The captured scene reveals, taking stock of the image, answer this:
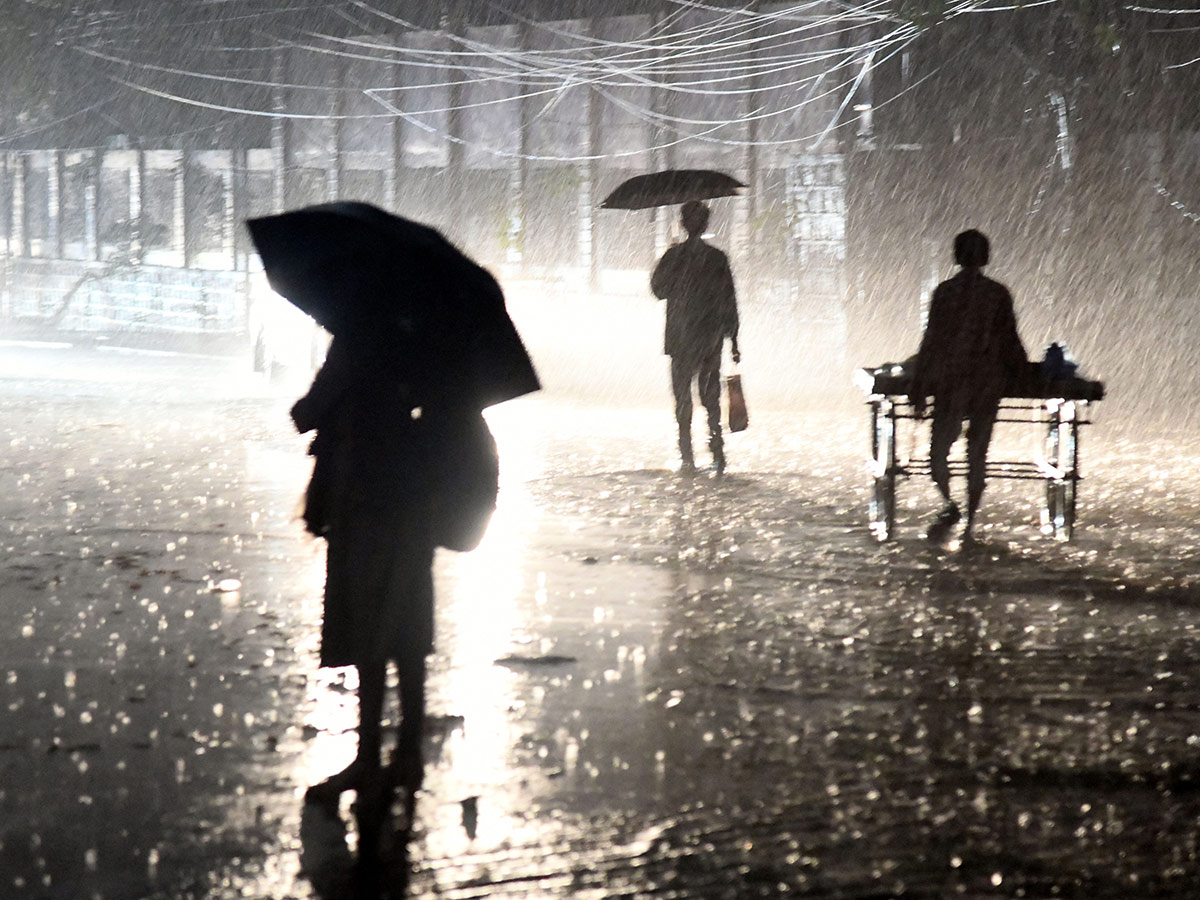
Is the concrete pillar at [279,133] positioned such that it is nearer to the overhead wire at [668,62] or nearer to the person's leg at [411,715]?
the overhead wire at [668,62]

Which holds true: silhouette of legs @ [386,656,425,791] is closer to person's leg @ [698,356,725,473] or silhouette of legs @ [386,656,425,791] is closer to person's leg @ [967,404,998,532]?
person's leg @ [967,404,998,532]

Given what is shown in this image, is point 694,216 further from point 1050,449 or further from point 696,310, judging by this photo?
point 1050,449

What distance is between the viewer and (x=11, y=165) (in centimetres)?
3938

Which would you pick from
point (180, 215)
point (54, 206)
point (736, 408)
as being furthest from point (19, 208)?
point (736, 408)

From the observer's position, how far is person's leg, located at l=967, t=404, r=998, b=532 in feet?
31.5

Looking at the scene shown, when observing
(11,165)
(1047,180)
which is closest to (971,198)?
(1047,180)

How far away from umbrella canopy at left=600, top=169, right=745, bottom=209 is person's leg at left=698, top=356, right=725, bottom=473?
1599 millimetres

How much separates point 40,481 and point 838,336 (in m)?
12.2

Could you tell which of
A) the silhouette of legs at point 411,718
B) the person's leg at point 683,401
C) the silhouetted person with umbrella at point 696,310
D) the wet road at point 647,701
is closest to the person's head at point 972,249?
the wet road at point 647,701

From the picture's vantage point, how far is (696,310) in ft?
40.5

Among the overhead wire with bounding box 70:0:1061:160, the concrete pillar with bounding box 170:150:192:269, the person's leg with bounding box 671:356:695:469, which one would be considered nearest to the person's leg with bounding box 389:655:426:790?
the person's leg with bounding box 671:356:695:469

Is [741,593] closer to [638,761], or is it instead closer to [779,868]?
[638,761]

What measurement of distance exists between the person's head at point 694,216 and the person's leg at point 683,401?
97cm

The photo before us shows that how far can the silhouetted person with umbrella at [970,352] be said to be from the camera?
952 cm
